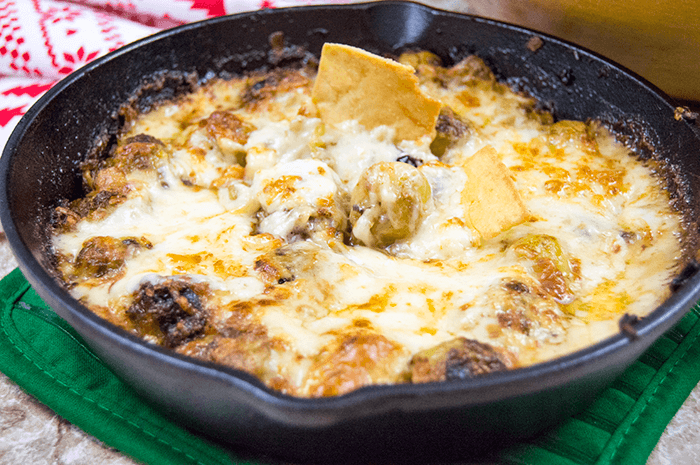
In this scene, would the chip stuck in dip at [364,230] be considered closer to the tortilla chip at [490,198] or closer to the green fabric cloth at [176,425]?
the tortilla chip at [490,198]

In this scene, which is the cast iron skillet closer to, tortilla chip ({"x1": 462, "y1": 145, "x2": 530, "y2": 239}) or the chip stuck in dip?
the chip stuck in dip

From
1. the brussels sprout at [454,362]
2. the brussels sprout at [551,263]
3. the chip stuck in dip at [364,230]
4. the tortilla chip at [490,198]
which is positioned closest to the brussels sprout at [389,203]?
the chip stuck in dip at [364,230]

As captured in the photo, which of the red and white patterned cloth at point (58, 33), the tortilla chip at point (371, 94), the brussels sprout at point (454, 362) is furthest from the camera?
the red and white patterned cloth at point (58, 33)

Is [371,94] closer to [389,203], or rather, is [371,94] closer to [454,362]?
[389,203]

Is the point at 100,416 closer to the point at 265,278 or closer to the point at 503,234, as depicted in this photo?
the point at 265,278

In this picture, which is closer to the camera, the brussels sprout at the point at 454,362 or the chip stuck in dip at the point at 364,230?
the brussels sprout at the point at 454,362

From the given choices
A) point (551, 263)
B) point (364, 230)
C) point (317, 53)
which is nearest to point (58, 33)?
point (317, 53)

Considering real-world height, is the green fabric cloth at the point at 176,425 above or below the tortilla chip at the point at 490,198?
below

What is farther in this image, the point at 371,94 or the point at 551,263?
the point at 371,94
